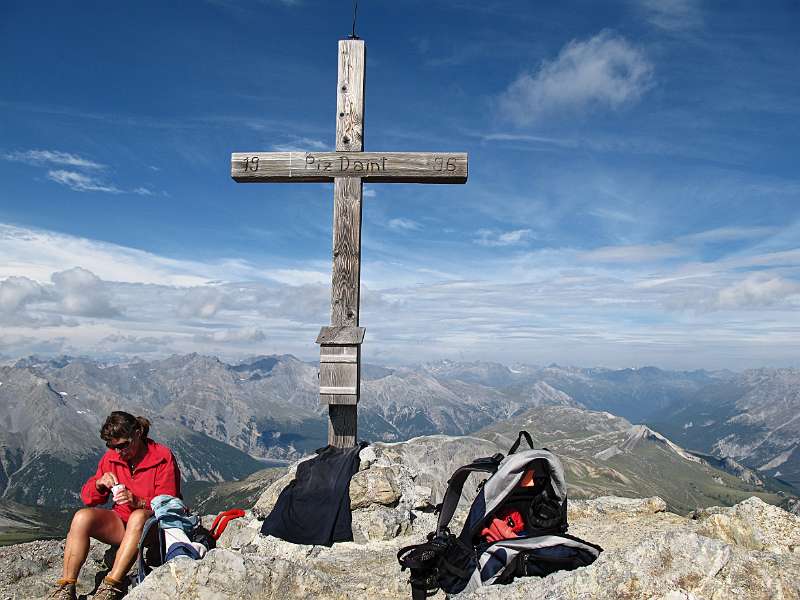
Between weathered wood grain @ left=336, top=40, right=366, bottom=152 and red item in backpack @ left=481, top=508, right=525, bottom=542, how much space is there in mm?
7244

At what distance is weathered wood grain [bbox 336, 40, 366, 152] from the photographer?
34.3ft

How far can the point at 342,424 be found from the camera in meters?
10.2

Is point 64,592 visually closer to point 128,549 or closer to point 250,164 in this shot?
point 128,549

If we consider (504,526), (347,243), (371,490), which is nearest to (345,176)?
(347,243)

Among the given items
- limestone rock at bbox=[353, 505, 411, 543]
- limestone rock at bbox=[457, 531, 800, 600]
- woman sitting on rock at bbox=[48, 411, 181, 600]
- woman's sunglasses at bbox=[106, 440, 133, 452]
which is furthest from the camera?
limestone rock at bbox=[353, 505, 411, 543]

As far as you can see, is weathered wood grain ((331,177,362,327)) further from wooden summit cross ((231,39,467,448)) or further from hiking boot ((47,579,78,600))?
hiking boot ((47,579,78,600))

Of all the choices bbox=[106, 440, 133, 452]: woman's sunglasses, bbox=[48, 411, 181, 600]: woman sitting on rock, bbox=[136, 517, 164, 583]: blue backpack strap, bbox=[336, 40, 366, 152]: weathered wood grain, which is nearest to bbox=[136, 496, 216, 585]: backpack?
bbox=[136, 517, 164, 583]: blue backpack strap

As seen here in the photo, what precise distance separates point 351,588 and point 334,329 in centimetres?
482

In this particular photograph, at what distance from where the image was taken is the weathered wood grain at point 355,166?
33.9 ft

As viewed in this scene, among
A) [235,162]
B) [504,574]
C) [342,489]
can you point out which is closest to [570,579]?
[504,574]

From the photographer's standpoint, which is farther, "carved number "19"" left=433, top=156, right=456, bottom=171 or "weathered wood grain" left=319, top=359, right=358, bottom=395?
"carved number "19"" left=433, top=156, right=456, bottom=171

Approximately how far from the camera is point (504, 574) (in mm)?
5367

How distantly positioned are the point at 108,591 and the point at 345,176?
765 centimetres

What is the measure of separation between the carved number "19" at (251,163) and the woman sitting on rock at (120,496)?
5.19m
